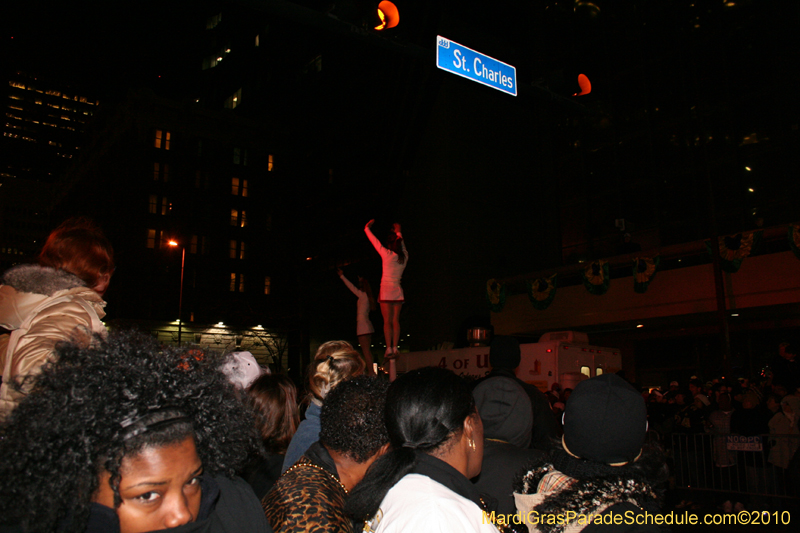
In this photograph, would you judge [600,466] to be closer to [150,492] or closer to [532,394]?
[150,492]

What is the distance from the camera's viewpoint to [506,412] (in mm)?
3268

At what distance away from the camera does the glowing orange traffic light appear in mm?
5605

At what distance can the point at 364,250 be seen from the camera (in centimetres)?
1736

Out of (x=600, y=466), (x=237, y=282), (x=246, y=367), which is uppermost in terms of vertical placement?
(x=237, y=282)

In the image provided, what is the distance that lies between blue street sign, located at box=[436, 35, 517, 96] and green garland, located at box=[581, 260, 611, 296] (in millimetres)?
13874

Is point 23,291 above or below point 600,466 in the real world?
above

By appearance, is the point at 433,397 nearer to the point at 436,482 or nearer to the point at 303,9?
the point at 436,482

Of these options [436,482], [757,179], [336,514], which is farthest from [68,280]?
[757,179]

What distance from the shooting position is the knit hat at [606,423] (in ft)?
6.53

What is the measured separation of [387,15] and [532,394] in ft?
13.0

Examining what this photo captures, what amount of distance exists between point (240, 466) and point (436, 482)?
62 cm

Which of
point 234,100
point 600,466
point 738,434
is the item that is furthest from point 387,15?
point 234,100

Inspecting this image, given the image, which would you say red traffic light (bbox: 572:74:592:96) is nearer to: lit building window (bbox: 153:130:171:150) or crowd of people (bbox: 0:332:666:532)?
crowd of people (bbox: 0:332:666:532)

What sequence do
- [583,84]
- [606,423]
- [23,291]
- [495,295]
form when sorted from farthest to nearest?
[495,295] → [583,84] → [23,291] → [606,423]
